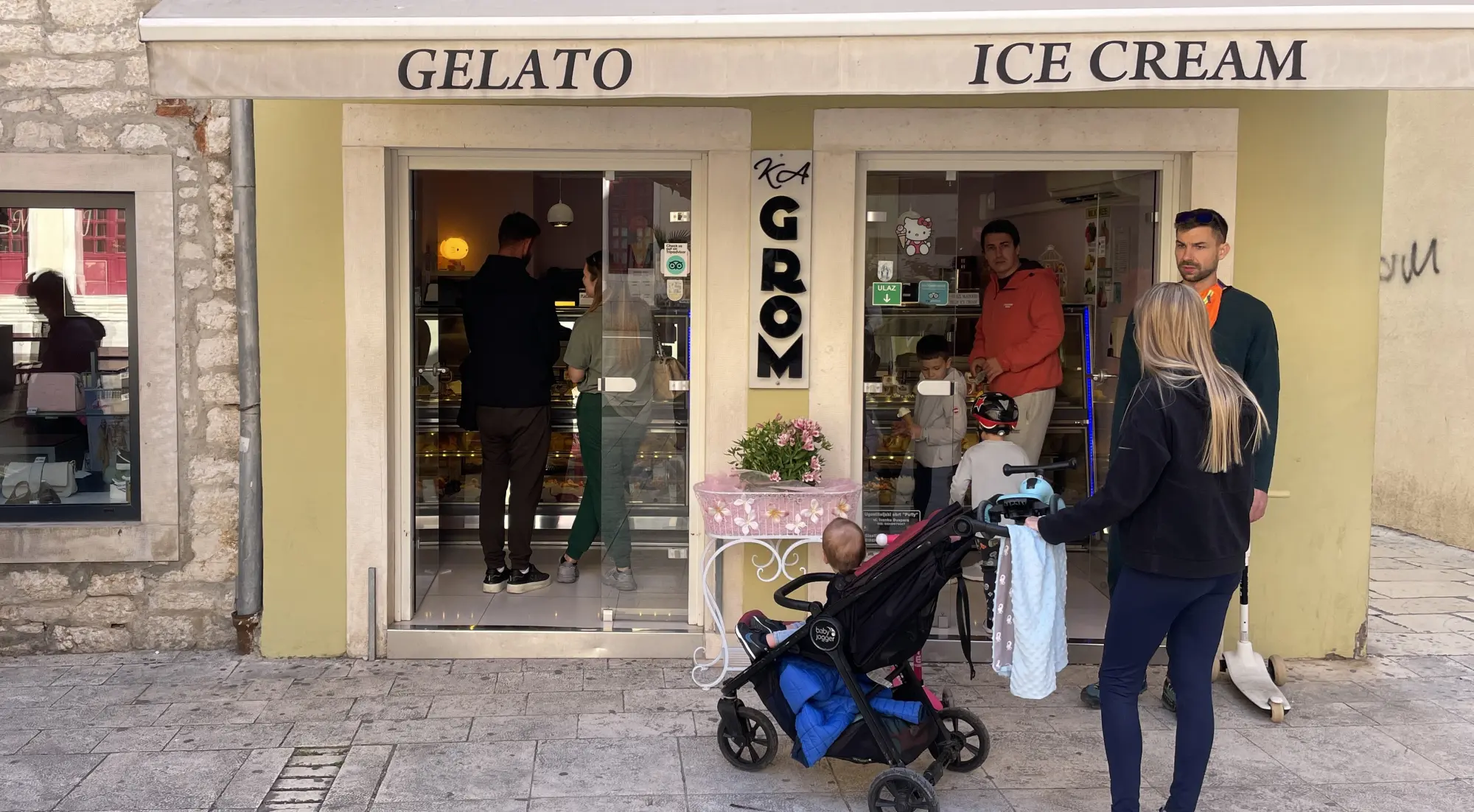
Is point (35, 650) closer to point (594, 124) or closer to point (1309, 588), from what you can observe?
point (594, 124)

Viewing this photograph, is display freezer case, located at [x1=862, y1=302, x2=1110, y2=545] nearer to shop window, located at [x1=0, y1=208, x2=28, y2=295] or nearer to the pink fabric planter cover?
the pink fabric planter cover

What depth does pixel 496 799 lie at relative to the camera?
4387mm

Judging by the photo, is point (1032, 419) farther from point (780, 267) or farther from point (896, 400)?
point (780, 267)

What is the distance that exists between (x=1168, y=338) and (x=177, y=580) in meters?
4.70

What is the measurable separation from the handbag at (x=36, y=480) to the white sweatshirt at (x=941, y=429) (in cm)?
423

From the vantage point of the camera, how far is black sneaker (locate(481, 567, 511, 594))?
6887 mm

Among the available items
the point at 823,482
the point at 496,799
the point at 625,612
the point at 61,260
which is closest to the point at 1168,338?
the point at 823,482

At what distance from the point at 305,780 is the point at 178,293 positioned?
2597 millimetres

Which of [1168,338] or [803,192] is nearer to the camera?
[1168,338]

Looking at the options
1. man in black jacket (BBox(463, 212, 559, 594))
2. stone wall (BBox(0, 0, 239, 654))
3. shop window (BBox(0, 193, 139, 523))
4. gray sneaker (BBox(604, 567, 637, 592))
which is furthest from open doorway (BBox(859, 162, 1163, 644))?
shop window (BBox(0, 193, 139, 523))

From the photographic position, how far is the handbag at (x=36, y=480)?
6.26m

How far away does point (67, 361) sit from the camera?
6234 millimetres

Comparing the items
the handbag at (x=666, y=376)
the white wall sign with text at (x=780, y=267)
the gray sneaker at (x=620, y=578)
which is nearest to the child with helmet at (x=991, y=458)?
the white wall sign with text at (x=780, y=267)

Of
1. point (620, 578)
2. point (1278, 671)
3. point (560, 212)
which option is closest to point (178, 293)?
point (620, 578)
